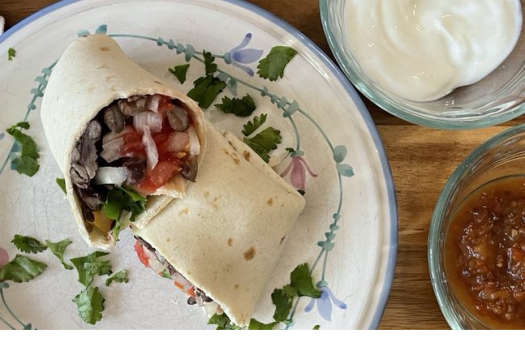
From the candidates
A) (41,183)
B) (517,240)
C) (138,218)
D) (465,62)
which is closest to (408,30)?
(465,62)

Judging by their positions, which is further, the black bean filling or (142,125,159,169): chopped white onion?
the black bean filling

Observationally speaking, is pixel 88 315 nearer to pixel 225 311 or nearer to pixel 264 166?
pixel 225 311

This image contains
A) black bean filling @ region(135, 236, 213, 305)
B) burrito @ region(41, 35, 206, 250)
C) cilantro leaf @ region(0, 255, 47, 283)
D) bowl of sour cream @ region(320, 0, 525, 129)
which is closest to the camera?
burrito @ region(41, 35, 206, 250)

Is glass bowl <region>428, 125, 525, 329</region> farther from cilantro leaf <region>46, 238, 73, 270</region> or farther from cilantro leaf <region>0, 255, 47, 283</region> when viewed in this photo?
cilantro leaf <region>0, 255, 47, 283</region>

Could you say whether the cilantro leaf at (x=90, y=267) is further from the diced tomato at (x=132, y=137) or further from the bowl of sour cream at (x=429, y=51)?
the bowl of sour cream at (x=429, y=51)

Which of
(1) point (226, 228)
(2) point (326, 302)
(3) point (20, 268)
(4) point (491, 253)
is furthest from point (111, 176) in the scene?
(4) point (491, 253)

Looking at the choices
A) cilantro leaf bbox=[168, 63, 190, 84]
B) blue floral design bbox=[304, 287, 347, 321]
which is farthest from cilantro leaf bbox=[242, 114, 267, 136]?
blue floral design bbox=[304, 287, 347, 321]

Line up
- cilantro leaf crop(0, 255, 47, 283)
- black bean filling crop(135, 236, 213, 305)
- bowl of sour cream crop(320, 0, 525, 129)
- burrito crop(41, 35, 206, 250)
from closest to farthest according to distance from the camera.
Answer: burrito crop(41, 35, 206, 250) → bowl of sour cream crop(320, 0, 525, 129) → black bean filling crop(135, 236, 213, 305) → cilantro leaf crop(0, 255, 47, 283)

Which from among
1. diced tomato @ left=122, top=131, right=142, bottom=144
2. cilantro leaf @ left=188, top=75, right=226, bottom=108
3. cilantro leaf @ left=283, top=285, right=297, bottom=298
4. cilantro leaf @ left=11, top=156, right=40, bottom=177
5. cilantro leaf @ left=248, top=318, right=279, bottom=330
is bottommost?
cilantro leaf @ left=248, top=318, right=279, bottom=330
